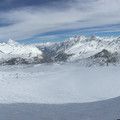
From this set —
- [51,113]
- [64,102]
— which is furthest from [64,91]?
[51,113]

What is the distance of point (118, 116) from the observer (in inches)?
419

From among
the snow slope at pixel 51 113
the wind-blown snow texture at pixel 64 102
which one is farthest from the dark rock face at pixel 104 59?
the snow slope at pixel 51 113

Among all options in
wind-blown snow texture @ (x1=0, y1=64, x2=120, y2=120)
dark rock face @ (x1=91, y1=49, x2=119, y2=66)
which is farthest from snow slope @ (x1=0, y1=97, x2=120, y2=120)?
dark rock face @ (x1=91, y1=49, x2=119, y2=66)

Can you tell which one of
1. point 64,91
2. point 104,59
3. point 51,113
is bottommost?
point 104,59

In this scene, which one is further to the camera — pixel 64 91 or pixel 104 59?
pixel 104 59

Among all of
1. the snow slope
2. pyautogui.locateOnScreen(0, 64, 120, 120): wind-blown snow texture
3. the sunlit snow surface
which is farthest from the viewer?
the sunlit snow surface

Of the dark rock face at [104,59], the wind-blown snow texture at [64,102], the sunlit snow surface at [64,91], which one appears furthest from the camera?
the dark rock face at [104,59]

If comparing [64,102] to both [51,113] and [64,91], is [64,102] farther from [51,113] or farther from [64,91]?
[64,91]

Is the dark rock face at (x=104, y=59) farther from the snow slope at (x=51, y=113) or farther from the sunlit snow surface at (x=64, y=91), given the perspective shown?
the snow slope at (x=51, y=113)

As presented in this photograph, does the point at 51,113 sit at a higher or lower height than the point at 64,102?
higher

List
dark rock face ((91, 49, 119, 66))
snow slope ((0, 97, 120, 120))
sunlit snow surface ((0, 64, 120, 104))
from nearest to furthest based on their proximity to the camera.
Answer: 1. snow slope ((0, 97, 120, 120))
2. sunlit snow surface ((0, 64, 120, 104))
3. dark rock face ((91, 49, 119, 66))

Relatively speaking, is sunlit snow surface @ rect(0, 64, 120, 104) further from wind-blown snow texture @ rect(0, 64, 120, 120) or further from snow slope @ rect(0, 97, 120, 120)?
snow slope @ rect(0, 97, 120, 120)

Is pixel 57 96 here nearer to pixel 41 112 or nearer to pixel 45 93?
pixel 45 93

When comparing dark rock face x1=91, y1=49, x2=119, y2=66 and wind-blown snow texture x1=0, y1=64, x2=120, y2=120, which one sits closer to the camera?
wind-blown snow texture x1=0, y1=64, x2=120, y2=120
